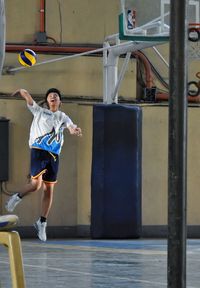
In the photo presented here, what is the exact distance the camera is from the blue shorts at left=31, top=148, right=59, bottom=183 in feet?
40.0

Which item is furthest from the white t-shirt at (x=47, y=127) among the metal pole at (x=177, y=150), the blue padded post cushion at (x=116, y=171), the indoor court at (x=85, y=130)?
the metal pole at (x=177, y=150)

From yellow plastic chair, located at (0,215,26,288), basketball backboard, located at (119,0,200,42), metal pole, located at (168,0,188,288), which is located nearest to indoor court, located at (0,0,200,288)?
basketball backboard, located at (119,0,200,42)

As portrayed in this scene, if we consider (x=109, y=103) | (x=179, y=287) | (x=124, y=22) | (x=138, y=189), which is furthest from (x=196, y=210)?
(x=179, y=287)

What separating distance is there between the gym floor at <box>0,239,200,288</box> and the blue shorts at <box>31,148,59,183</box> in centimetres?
114

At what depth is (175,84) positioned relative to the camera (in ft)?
16.4

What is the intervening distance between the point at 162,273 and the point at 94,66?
729cm

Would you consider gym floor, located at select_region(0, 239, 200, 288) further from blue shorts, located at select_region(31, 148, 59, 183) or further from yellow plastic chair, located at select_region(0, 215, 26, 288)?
yellow plastic chair, located at select_region(0, 215, 26, 288)

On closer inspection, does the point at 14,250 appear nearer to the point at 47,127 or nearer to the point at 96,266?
the point at 96,266

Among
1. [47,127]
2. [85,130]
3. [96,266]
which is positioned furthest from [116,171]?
[96,266]

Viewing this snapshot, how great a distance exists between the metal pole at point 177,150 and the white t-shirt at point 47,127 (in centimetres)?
759

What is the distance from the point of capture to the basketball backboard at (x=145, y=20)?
10203 millimetres

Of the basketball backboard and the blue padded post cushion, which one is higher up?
the basketball backboard

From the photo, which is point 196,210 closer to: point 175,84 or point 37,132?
point 37,132

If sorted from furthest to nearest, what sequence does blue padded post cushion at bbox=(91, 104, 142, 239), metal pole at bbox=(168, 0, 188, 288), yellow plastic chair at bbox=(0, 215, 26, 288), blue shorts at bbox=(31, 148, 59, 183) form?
1. blue padded post cushion at bbox=(91, 104, 142, 239)
2. blue shorts at bbox=(31, 148, 59, 183)
3. metal pole at bbox=(168, 0, 188, 288)
4. yellow plastic chair at bbox=(0, 215, 26, 288)
